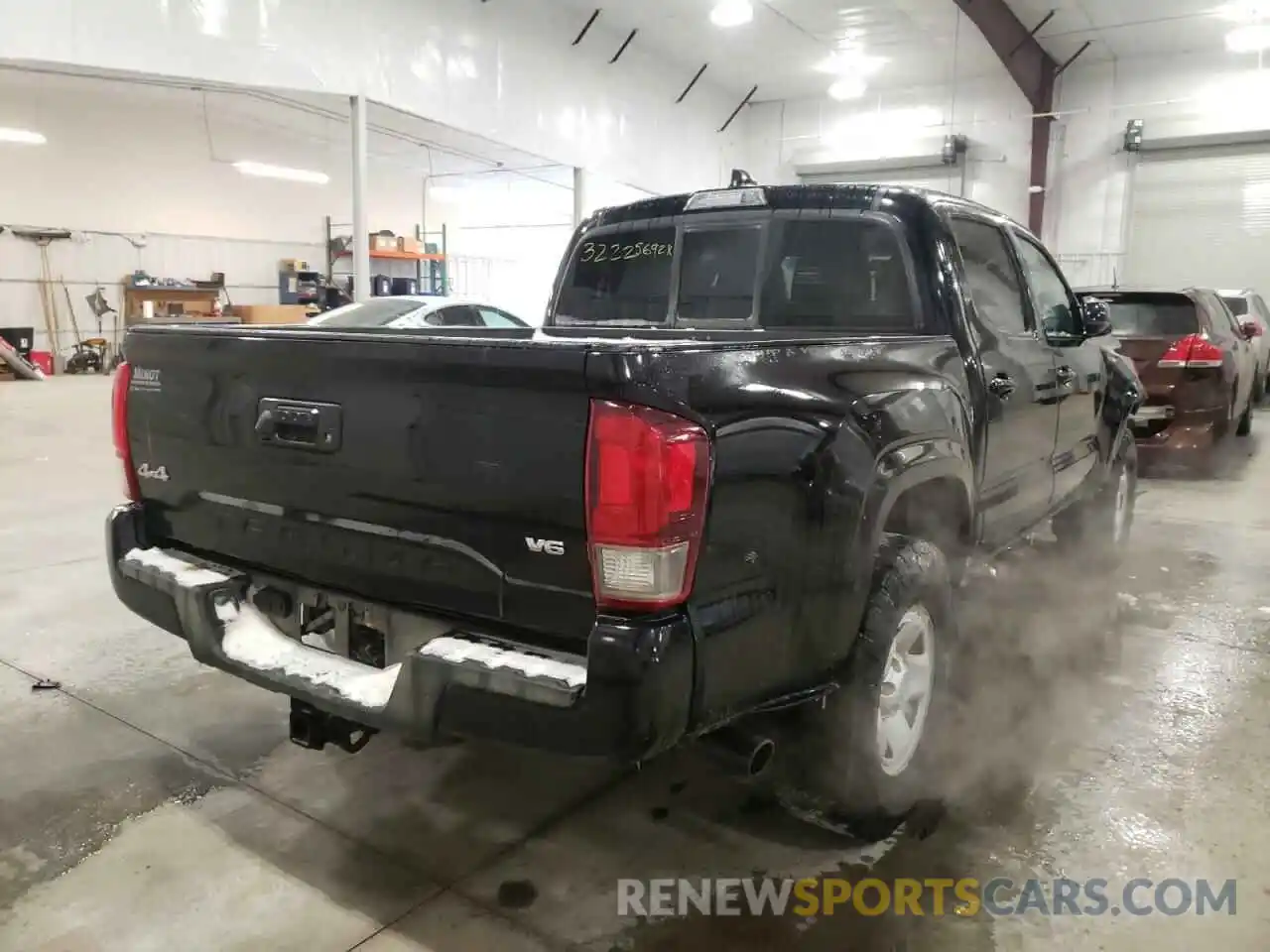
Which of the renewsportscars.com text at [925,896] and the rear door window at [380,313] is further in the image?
the rear door window at [380,313]

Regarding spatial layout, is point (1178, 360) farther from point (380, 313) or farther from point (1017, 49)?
point (1017, 49)

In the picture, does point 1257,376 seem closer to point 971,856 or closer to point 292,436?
point 971,856

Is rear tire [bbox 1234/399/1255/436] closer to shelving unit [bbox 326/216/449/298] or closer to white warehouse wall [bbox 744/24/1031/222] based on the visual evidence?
white warehouse wall [bbox 744/24/1031/222]

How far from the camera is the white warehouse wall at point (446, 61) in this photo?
332 inches

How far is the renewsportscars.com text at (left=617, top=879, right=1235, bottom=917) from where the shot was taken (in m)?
2.16

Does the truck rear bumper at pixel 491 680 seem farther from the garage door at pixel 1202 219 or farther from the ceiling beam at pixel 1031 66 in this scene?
the garage door at pixel 1202 219

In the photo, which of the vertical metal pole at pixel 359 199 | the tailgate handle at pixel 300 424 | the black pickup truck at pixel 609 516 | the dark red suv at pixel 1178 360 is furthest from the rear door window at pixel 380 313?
the tailgate handle at pixel 300 424

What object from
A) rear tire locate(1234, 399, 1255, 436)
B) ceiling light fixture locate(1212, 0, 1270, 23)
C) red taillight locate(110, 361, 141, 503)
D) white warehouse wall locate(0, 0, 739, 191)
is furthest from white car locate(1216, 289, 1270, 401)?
red taillight locate(110, 361, 141, 503)

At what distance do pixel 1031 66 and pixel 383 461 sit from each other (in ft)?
53.1

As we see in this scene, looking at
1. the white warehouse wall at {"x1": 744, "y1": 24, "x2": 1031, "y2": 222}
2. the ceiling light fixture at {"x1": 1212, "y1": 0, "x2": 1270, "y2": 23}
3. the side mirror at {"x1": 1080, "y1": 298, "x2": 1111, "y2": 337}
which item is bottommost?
the side mirror at {"x1": 1080, "y1": 298, "x2": 1111, "y2": 337}

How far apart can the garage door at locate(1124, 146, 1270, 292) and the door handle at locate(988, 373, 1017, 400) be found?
48.4ft

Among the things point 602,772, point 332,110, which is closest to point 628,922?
point 602,772

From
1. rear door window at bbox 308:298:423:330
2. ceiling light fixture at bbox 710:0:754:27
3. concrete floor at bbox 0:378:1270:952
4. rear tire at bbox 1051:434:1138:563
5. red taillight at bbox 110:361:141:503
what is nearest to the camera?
concrete floor at bbox 0:378:1270:952

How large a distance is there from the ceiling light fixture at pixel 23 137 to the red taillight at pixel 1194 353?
16241 mm
